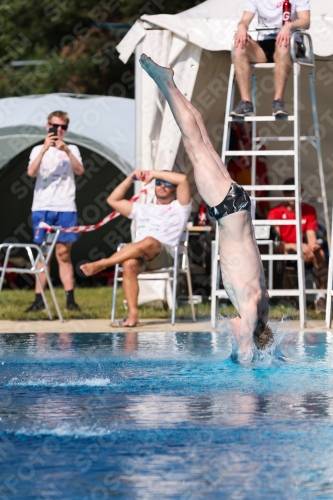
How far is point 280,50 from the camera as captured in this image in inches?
316

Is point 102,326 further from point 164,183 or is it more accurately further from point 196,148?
point 196,148

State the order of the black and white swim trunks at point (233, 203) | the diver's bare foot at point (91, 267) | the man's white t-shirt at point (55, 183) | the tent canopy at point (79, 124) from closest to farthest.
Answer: the black and white swim trunks at point (233, 203) → the diver's bare foot at point (91, 267) → the man's white t-shirt at point (55, 183) → the tent canopy at point (79, 124)

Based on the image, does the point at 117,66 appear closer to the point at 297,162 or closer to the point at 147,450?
the point at 297,162

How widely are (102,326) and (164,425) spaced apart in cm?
453

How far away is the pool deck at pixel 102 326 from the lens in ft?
25.7

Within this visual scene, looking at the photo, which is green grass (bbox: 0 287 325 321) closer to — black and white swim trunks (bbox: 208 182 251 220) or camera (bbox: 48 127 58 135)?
camera (bbox: 48 127 58 135)

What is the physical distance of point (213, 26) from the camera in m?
8.82

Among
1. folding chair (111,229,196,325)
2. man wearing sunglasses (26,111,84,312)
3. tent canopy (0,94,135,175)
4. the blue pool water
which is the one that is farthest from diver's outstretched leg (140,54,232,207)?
tent canopy (0,94,135,175)

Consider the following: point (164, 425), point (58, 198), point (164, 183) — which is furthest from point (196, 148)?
point (58, 198)

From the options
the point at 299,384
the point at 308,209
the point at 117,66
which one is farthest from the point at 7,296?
the point at 117,66

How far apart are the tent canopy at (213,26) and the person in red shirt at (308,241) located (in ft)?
5.43

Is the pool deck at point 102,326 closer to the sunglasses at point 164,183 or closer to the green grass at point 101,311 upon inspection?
the green grass at point 101,311

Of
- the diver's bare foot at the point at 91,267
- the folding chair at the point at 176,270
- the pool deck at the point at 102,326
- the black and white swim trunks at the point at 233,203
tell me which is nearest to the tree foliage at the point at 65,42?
the folding chair at the point at 176,270

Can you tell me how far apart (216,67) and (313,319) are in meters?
2.89
